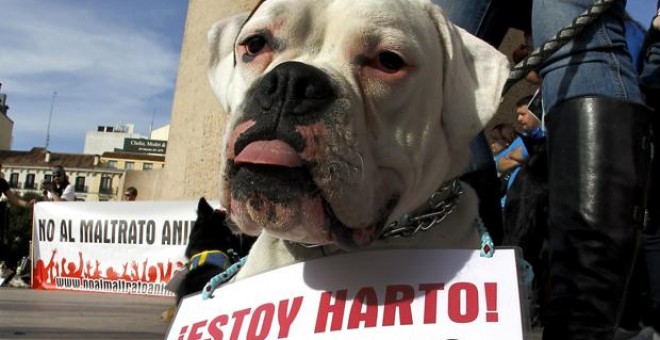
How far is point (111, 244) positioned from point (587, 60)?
7.99m

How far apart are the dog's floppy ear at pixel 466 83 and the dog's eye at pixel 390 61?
18 cm

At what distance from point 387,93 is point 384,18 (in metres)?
0.20

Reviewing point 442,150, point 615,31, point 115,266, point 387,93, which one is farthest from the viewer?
point 115,266

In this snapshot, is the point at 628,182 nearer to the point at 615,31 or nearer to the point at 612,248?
the point at 612,248

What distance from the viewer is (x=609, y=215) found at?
6.13 ft

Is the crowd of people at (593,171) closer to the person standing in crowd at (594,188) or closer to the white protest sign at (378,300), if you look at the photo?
the person standing in crowd at (594,188)

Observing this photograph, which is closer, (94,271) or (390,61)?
(390,61)

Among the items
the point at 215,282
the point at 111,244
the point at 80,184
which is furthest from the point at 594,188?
the point at 80,184

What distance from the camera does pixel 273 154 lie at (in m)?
1.40

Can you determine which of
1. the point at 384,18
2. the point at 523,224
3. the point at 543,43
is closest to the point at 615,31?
the point at 543,43

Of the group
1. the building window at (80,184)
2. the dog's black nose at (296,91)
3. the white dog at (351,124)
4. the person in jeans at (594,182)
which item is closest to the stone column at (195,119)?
the person in jeans at (594,182)

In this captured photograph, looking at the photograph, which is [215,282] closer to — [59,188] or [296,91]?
[296,91]

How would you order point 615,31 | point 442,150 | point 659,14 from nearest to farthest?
point 442,150, point 615,31, point 659,14

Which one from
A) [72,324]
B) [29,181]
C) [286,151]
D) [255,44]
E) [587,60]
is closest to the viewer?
[286,151]
